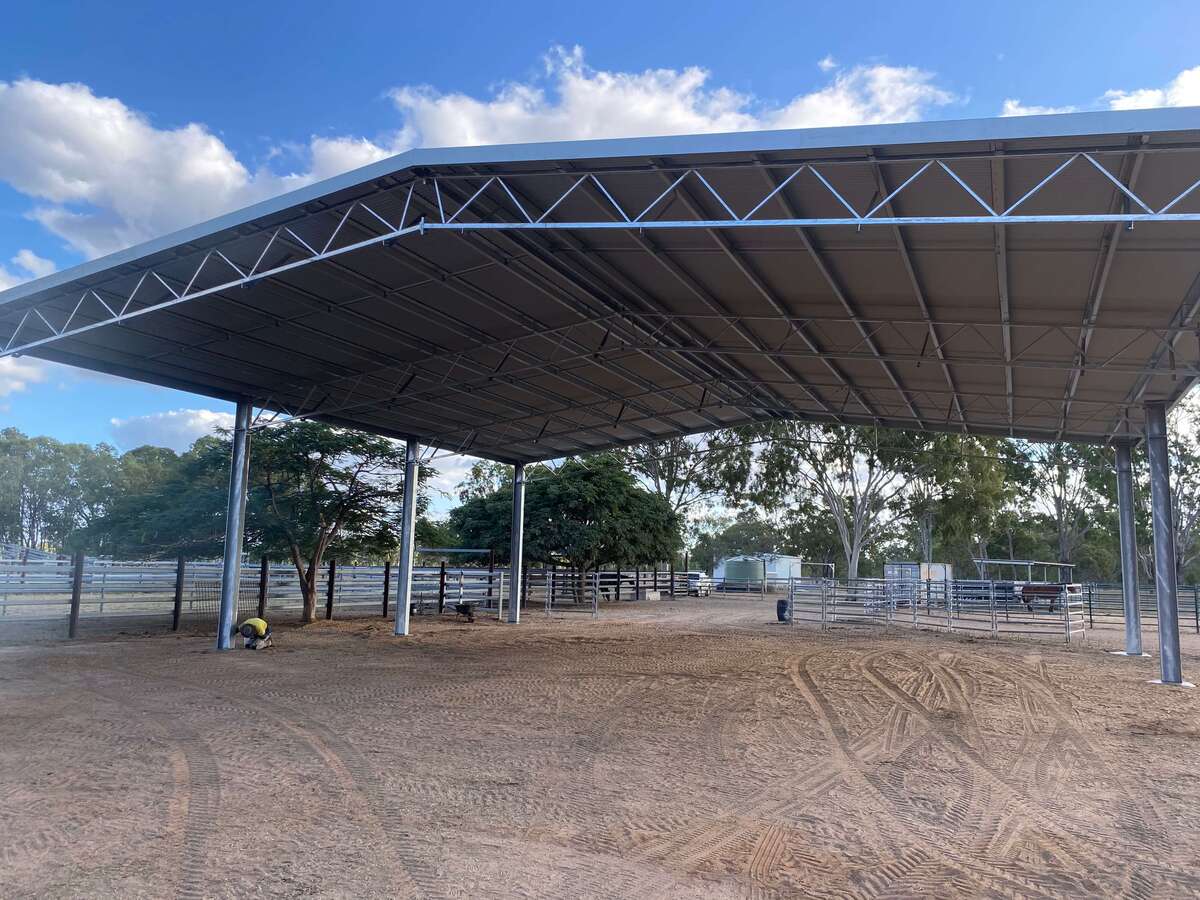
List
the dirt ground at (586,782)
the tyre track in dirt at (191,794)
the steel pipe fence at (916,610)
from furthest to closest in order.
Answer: the steel pipe fence at (916,610), the dirt ground at (586,782), the tyre track in dirt at (191,794)

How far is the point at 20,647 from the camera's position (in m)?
14.5

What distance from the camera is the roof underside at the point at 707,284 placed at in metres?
7.47

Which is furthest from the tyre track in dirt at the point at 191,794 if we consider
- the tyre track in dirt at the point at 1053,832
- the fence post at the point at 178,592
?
the fence post at the point at 178,592

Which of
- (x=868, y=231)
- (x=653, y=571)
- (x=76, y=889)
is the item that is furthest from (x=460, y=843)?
(x=653, y=571)

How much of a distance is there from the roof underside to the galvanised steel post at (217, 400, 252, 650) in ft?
2.18

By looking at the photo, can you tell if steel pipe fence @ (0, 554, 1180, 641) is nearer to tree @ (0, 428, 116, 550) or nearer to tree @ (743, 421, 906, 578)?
tree @ (743, 421, 906, 578)

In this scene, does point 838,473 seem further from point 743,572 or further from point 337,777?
point 337,777

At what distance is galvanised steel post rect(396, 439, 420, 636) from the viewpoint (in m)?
18.7

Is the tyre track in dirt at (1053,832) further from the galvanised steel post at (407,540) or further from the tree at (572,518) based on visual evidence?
the tree at (572,518)

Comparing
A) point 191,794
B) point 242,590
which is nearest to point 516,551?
point 242,590

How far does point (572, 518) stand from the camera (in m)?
30.0

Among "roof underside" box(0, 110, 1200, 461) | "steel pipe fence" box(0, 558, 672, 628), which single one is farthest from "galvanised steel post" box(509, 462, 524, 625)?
"roof underside" box(0, 110, 1200, 461)

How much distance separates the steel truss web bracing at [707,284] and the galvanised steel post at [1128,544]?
0.52 metres

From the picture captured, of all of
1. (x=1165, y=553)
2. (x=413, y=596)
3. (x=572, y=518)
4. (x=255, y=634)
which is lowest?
(x=255, y=634)
